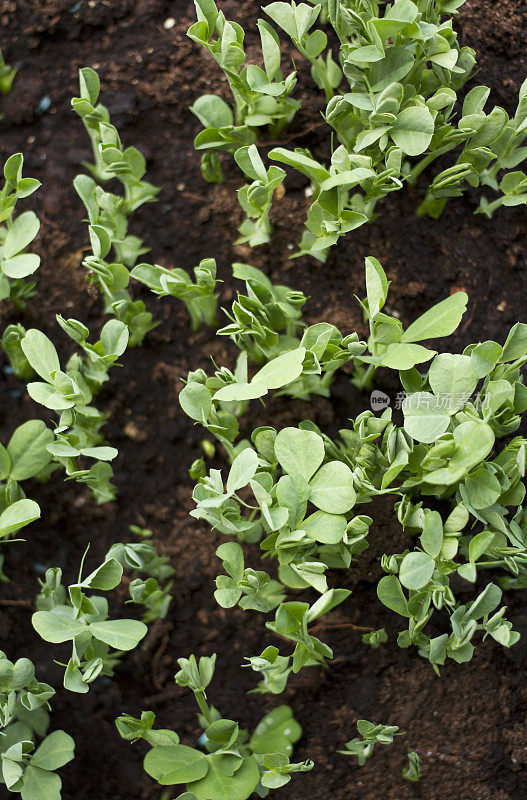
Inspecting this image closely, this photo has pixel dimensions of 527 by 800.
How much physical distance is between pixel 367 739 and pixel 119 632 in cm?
44

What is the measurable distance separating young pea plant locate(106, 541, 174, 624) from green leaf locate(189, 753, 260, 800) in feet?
0.83

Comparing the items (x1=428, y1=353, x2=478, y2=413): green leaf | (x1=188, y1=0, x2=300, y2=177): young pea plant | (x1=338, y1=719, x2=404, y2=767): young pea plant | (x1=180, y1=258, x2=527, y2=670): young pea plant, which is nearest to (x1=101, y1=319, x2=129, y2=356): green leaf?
(x1=180, y1=258, x2=527, y2=670): young pea plant

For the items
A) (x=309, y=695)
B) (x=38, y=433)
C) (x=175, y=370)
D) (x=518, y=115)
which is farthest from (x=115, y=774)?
(x=518, y=115)

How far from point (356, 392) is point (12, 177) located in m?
0.70

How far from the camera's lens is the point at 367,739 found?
1179mm

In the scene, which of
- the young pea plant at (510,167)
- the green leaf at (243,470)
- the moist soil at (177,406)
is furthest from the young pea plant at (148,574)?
the young pea plant at (510,167)

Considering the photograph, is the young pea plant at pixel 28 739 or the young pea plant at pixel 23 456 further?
the young pea plant at pixel 23 456

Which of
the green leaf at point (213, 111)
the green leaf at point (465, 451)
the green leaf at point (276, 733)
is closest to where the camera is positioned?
the green leaf at point (465, 451)

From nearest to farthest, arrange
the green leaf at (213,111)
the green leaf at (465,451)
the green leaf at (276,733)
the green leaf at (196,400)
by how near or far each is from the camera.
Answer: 1. the green leaf at (465,451)
2. the green leaf at (196,400)
3. the green leaf at (276,733)
4. the green leaf at (213,111)

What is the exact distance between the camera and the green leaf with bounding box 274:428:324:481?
106 cm

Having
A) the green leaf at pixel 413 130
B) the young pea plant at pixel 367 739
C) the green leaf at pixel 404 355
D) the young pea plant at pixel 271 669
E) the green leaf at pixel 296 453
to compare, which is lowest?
the young pea plant at pixel 367 739

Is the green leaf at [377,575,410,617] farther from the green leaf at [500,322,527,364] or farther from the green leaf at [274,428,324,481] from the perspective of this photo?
the green leaf at [500,322,527,364]

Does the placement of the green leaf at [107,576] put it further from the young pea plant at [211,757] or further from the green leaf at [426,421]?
the green leaf at [426,421]

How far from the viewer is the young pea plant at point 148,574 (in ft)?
3.82
